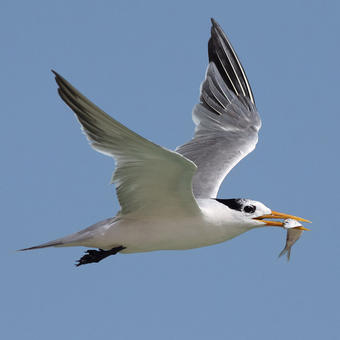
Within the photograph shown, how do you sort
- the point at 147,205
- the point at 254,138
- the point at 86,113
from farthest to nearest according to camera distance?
1. the point at 254,138
2. the point at 147,205
3. the point at 86,113

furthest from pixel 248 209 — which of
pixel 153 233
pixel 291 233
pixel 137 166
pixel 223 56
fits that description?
pixel 223 56

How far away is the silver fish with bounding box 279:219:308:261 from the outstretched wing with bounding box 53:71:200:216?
1.44 m

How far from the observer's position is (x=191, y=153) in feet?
41.4

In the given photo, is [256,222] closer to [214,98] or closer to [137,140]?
[137,140]

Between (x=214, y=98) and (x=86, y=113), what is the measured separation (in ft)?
18.5

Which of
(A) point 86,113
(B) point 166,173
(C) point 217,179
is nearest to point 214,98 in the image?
(C) point 217,179

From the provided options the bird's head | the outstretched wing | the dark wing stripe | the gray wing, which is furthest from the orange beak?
the dark wing stripe

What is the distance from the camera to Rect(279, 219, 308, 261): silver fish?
1076 cm

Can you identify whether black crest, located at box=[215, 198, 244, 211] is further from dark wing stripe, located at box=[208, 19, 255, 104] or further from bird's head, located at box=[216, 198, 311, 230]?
dark wing stripe, located at box=[208, 19, 255, 104]

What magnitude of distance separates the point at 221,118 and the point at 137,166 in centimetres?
456

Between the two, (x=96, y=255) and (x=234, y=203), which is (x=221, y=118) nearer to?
(x=234, y=203)

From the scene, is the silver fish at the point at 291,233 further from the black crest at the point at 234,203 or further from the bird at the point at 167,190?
the black crest at the point at 234,203

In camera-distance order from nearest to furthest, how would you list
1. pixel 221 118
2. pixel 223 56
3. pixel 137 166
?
pixel 137 166
pixel 221 118
pixel 223 56

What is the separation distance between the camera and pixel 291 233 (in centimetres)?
1121
